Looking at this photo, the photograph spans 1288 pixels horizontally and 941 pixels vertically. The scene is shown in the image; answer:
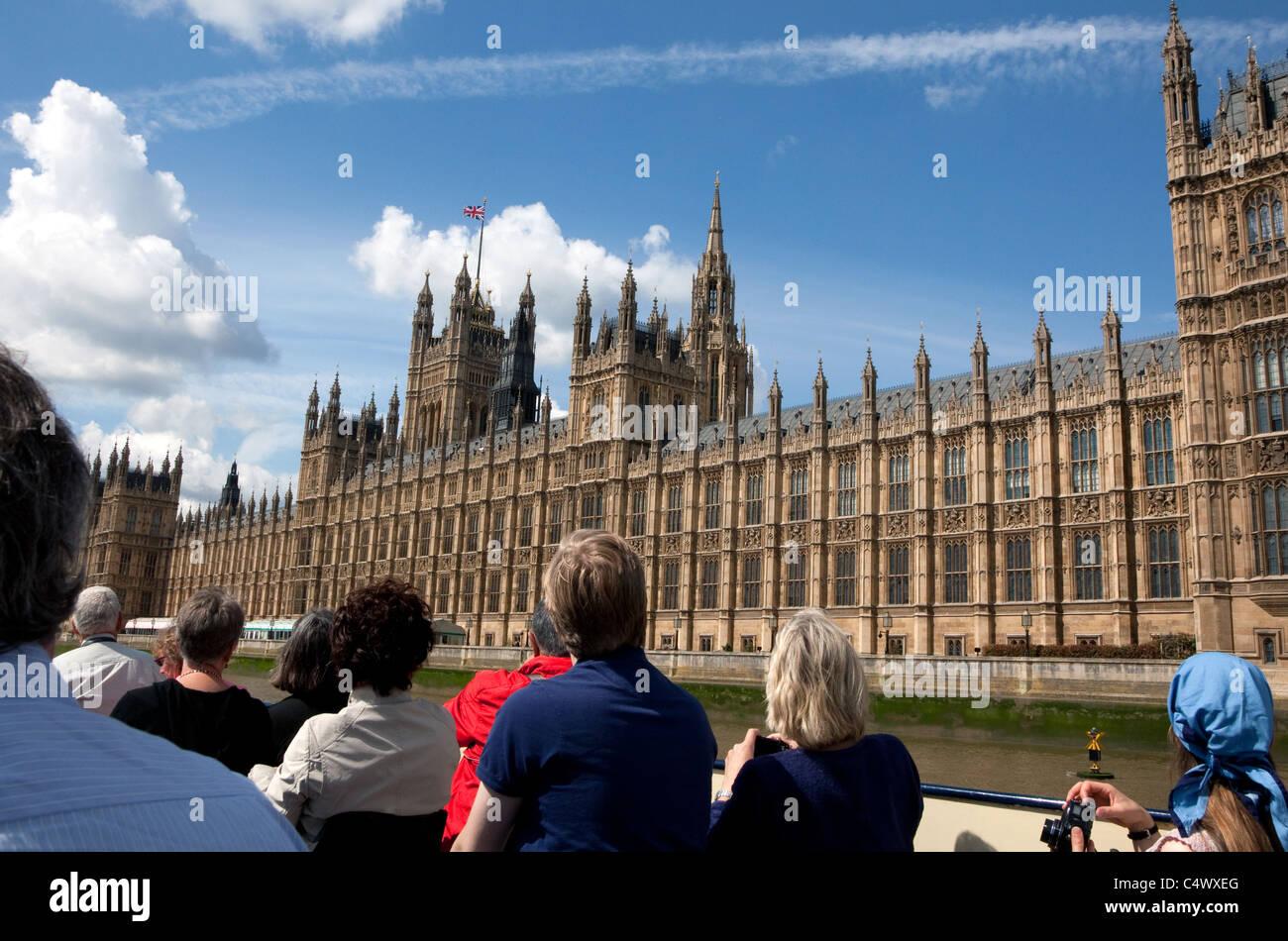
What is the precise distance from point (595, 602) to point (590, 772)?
568 millimetres

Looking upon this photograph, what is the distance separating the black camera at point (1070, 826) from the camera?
319 cm

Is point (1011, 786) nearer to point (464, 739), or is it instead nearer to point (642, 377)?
point (464, 739)

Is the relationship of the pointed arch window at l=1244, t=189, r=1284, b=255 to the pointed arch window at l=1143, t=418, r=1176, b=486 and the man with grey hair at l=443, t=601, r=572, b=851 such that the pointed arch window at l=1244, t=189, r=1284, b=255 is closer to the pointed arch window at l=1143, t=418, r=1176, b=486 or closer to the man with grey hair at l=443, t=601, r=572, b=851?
the pointed arch window at l=1143, t=418, r=1176, b=486

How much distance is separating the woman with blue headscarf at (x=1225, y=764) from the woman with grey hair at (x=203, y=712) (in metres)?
3.78

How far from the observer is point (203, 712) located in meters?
4.45

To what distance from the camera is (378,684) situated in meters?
3.82

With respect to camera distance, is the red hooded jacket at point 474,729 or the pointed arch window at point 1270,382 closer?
the red hooded jacket at point 474,729

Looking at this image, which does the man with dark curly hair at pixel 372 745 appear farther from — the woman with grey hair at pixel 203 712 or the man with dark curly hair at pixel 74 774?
the man with dark curly hair at pixel 74 774

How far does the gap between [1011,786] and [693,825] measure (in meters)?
16.8

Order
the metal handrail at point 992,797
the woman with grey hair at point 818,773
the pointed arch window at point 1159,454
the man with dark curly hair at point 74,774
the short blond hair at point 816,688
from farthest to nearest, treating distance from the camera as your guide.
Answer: the pointed arch window at point 1159,454 < the metal handrail at point 992,797 < the short blond hair at point 816,688 < the woman with grey hair at point 818,773 < the man with dark curly hair at point 74,774

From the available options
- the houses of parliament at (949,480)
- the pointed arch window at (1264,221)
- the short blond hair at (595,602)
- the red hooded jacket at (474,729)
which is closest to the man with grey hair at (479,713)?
the red hooded jacket at (474,729)

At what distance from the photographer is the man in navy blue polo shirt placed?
274cm

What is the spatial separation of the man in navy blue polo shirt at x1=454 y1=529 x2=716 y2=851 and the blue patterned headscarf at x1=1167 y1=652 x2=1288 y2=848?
59.8 inches

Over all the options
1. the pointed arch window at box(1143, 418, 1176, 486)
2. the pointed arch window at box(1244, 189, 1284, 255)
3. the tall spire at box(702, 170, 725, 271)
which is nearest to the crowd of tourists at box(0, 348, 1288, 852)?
the pointed arch window at box(1244, 189, 1284, 255)
